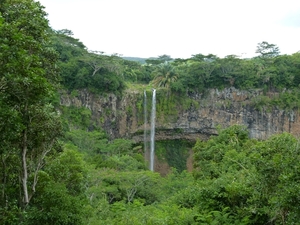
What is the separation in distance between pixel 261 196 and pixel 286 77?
75.0ft

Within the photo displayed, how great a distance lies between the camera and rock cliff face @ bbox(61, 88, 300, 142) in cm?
2552

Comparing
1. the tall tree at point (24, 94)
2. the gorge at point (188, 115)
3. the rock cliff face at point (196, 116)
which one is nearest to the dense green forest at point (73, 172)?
the tall tree at point (24, 94)

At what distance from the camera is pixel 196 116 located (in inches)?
1120

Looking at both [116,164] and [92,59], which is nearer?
[116,164]

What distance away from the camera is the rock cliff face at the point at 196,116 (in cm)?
2552

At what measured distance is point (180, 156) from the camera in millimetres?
29109

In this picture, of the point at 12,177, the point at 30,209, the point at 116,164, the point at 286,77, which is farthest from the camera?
the point at 286,77

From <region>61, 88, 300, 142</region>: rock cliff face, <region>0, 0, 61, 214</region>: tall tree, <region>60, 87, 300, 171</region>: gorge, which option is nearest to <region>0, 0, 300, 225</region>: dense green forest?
<region>0, 0, 61, 214</region>: tall tree

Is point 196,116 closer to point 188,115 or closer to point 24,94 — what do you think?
point 188,115

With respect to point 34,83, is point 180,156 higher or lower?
lower

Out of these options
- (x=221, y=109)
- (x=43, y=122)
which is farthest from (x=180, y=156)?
(x=43, y=122)

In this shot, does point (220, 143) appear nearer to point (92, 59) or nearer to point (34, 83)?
point (34, 83)

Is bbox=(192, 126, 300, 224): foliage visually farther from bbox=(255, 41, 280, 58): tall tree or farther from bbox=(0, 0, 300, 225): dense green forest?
bbox=(255, 41, 280, 58): tall tree

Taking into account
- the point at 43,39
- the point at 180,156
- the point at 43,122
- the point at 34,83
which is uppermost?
the point at 43,39
